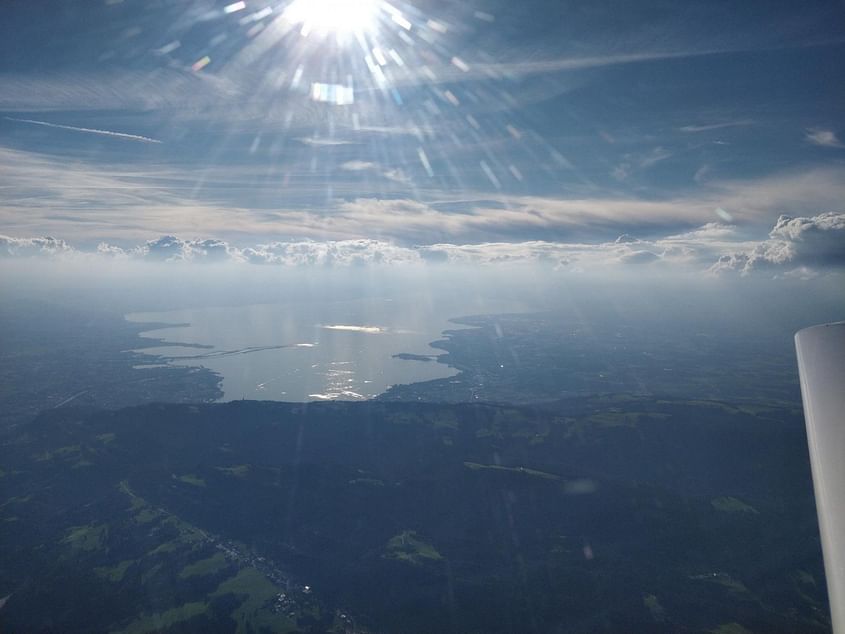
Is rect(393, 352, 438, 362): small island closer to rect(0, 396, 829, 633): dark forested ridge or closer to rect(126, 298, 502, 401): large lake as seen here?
rect(126, 298, 502, 401): large lake

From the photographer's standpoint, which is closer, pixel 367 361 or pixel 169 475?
pixel 169 475

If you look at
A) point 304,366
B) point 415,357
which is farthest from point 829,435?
point 415,357

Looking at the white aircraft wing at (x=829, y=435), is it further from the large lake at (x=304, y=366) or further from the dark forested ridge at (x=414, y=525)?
the large lake at (x=304, y=366)

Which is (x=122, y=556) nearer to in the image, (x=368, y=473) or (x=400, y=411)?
(x=368, y=473)

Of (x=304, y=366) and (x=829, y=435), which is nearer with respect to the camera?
(x=829, y=435)

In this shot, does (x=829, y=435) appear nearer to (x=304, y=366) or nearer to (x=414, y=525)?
(x=414, y=525)

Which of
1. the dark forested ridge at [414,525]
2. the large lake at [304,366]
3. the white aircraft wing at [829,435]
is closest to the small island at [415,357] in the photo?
the large lake at [304,366]

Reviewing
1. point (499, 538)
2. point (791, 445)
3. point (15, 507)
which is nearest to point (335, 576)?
point (499, 538)
